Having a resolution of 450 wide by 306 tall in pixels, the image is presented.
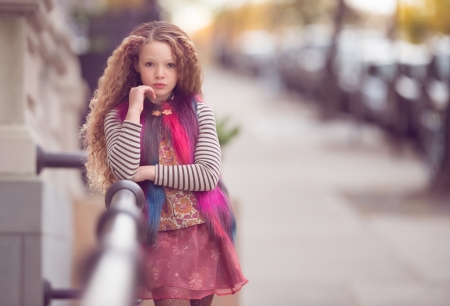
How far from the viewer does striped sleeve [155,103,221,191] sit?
A: 2.49 metres

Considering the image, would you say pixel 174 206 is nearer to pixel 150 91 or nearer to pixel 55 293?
pixel 150 91

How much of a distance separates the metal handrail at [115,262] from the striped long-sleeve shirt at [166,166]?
2.28 feet

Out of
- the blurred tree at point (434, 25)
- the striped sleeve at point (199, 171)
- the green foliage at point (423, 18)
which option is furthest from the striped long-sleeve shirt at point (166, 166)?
the green foliage at point (423, 18)

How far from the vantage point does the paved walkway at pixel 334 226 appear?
19.4 ft

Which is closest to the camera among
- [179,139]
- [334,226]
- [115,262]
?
[115,262]

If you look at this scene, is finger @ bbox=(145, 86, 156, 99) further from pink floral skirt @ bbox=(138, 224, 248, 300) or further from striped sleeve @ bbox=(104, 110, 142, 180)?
pink floral skirt @ bbox=(138, 224, 248, 300)

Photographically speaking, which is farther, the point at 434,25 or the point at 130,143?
the point at 434,25

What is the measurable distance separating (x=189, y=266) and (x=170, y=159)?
0.38 metres

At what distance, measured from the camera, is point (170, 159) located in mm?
2584

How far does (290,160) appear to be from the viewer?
46.5 ft

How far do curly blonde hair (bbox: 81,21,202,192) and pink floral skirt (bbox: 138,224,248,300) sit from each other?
358 mm

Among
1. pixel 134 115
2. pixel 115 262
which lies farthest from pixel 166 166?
pixel 115 262

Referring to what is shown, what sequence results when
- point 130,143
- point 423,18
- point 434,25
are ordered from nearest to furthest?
point 130,143 → point 434,25 → point 423,18

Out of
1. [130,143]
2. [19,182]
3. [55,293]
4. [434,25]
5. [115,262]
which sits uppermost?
[434,25]
